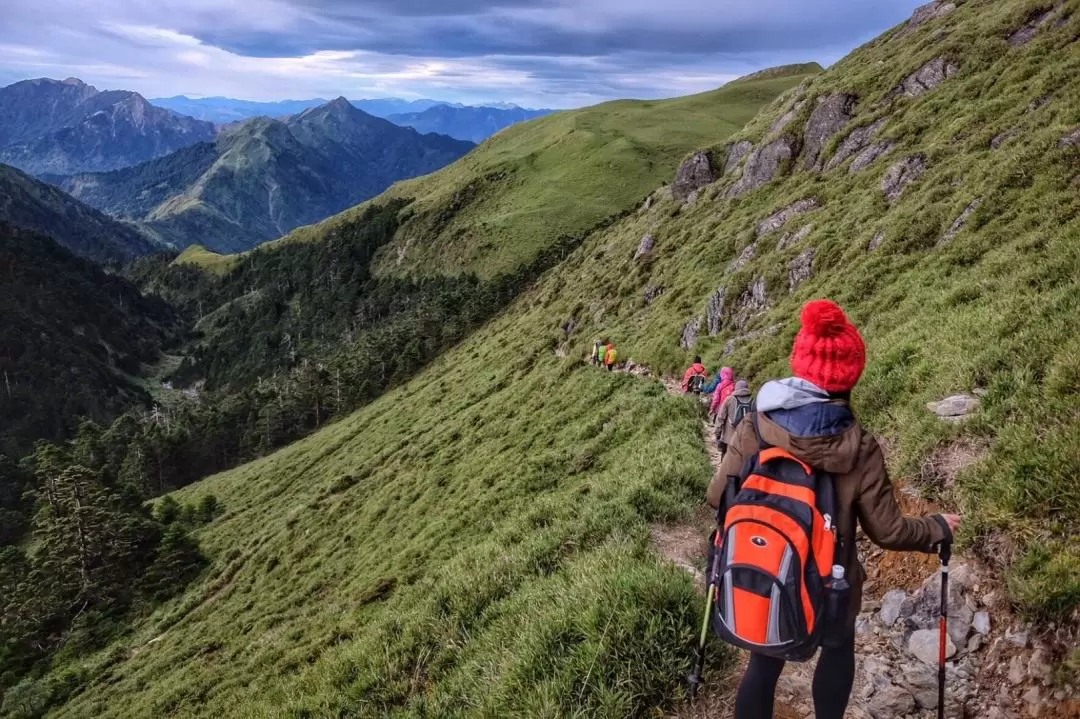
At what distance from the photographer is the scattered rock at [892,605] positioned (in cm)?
707

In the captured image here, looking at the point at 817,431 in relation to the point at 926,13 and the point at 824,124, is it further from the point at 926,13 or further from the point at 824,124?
the point at 926,13

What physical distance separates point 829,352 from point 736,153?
194ft

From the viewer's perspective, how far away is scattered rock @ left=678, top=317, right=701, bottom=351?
27438 mm

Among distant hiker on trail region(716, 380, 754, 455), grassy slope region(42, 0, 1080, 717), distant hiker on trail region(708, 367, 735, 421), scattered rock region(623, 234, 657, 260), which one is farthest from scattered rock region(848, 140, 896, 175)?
distant hiker on trail region(716, 380, 754, 455)

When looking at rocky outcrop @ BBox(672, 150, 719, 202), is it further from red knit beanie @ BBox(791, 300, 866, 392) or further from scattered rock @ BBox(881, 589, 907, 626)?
red knit beanie @ BBox(791, 300, 866, 392)

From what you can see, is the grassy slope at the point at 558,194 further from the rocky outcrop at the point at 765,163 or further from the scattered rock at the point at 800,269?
the scattered rock at the point at 800,269

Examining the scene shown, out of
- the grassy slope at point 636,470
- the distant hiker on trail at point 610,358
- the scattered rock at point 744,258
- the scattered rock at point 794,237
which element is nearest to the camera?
the grassy slope at point 636,470

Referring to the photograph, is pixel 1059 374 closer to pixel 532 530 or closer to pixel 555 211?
pixel 532 530

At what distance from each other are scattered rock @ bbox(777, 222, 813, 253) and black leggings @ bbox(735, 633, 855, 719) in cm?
2653

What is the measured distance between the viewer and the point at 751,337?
2230cm

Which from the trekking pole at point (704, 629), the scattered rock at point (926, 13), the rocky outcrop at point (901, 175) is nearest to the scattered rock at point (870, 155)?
the rocky outcrop at point (901, 175)

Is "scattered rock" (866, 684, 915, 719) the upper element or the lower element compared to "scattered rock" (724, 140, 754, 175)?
lower

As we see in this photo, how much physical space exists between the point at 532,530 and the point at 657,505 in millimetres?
2975

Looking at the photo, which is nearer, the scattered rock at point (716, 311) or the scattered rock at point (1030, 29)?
the scattered rock at point (716, 311)
